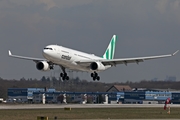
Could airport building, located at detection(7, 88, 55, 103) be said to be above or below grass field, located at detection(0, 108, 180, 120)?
above

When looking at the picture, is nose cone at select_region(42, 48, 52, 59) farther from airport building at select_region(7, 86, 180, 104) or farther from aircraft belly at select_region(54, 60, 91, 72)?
airport building at select_region(7, 86, 180, 104)

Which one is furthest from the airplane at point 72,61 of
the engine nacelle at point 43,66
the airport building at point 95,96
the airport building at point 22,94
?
the airport building at point 22,94

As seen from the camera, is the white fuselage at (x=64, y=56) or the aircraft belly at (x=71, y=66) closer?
the white fuselage at (x=64, y=56)

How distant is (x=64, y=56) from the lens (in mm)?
71250

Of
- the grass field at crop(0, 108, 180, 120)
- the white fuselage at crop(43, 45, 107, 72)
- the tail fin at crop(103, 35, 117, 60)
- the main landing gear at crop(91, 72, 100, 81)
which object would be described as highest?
the tail fin at crop(103, 35, 117, 60)

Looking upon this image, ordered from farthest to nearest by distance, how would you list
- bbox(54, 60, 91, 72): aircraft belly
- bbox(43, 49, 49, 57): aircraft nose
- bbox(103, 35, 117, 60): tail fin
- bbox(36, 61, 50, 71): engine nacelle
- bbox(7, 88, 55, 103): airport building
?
bbox(7, 88, 55, 103): airport building → bbox(103, 35, 117, 60): tail fin → bbox(36, 61, 50, 71): engine nacelle → bbox(54, 60, 91, 72): aircraft belly → bbox(43, 49, 49, 57): aircraft nose

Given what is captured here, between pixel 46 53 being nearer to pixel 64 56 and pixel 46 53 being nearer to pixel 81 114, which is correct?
pixel 64 56

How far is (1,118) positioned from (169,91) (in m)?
99.0

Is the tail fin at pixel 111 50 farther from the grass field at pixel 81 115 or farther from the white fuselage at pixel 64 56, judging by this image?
the grass field at pixel 81 115

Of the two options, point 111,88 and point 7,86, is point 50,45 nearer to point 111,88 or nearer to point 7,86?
point 7,86

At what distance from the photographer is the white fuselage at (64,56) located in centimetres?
7009

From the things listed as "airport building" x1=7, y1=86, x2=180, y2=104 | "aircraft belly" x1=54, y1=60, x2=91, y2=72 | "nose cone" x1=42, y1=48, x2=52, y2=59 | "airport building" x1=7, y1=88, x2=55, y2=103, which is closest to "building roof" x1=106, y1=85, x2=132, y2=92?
"airport building" x1=7, y1=86, x2=180, y2=104

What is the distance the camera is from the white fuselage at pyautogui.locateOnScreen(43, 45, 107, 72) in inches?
2759

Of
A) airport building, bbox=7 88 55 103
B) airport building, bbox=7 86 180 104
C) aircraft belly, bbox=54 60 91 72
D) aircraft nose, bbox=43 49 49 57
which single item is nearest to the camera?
aircraft nose, bbox=43 49 49 57
